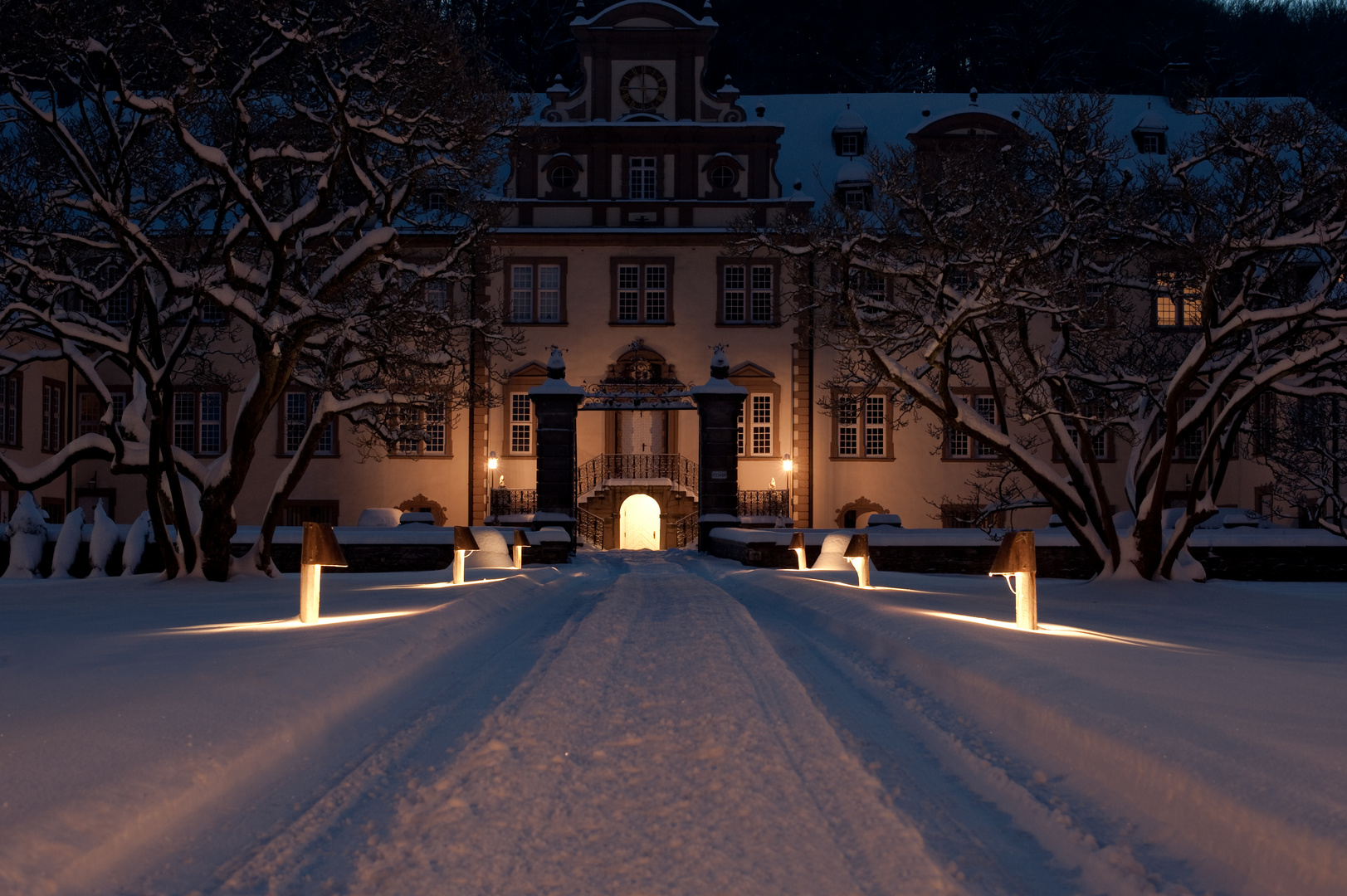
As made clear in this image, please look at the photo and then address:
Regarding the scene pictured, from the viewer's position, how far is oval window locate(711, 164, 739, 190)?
128ft

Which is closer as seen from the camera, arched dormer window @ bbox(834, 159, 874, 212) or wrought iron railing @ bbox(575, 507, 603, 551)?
wrought iron railing @ bbox(575, 507, 603, 551)

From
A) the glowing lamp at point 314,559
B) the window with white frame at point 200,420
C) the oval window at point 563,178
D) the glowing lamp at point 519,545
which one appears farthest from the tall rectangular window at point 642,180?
the glowing lamp at point 314,559

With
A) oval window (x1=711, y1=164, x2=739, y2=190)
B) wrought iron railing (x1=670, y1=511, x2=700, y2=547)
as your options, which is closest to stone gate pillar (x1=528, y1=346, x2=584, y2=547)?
wrought iron railing (x1=670, y1=511, x2=700, y2=547)

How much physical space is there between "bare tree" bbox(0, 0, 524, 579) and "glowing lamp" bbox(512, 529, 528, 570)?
5630 millimetres

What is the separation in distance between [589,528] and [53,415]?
56.2 feet

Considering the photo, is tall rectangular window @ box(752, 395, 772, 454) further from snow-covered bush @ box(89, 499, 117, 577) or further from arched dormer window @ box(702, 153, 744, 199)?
snow-covered bush @ box(89, 499, 117, 577)

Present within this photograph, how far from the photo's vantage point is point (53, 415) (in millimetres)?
36719

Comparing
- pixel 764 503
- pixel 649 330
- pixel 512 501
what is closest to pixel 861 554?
pixel 764 503

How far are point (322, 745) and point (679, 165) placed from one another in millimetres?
34485

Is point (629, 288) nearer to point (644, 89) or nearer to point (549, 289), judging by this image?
point (549, 289)

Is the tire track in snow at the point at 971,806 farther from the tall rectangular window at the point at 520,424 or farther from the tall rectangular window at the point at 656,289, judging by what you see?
the tall rectangular window at the point at 656,289

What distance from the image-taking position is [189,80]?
15.5 m

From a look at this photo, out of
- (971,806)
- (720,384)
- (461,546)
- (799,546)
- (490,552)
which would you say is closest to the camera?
(971,806)

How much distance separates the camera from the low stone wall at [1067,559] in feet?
84.8
